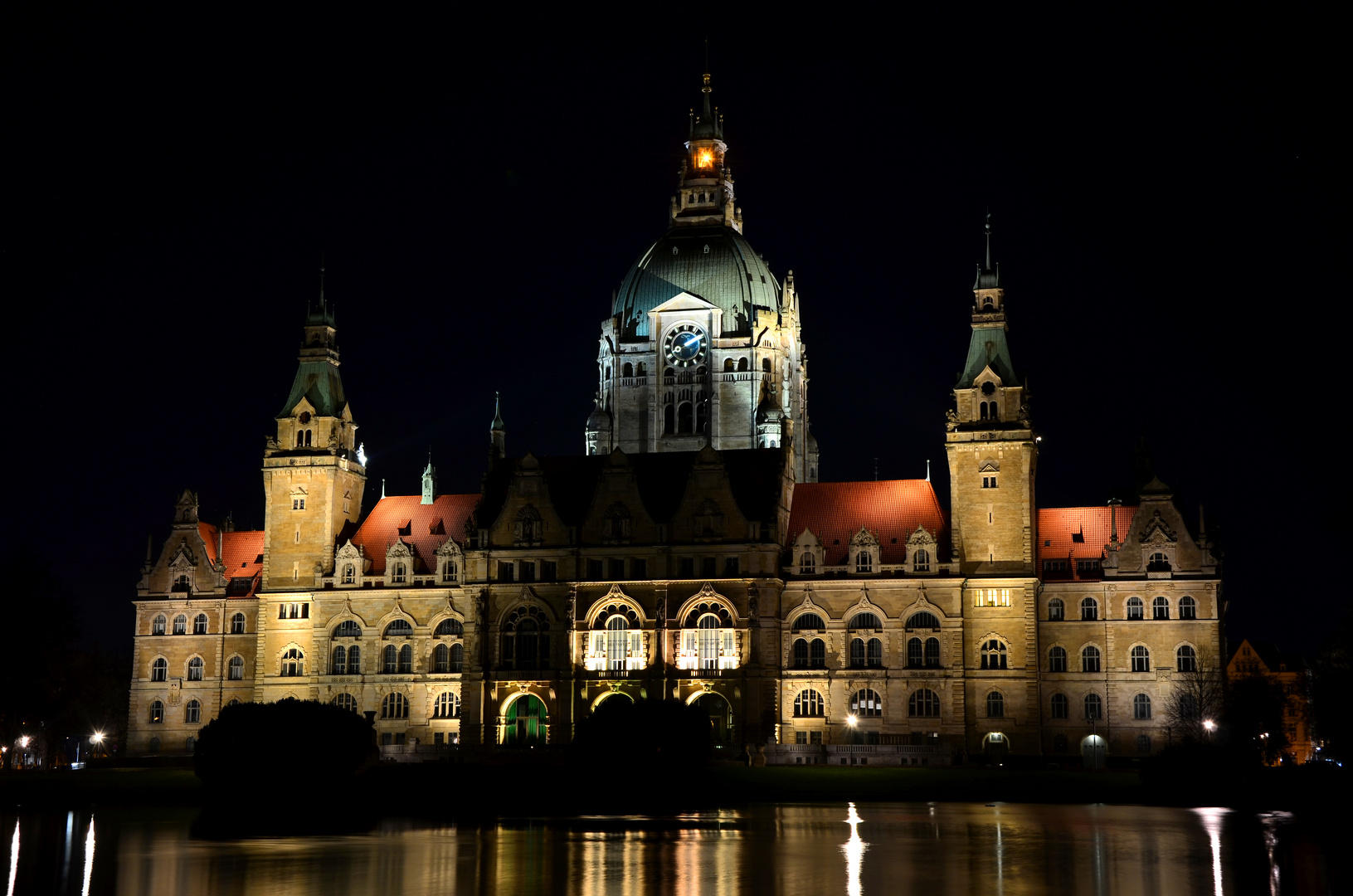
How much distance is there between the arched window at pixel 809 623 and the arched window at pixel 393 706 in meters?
25.6

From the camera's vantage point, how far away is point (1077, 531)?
10462 cm

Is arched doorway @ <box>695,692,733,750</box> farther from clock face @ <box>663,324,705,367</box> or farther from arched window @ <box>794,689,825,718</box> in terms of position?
clock face @ <box>663,324,705,367</box>

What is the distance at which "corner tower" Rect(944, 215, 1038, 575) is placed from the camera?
10062 centimetres

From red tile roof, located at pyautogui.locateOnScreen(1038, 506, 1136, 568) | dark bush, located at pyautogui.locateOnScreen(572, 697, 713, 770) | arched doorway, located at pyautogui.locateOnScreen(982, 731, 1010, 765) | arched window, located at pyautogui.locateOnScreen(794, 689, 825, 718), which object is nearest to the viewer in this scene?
dark bush, located at pyautogui.locateOnScreen(572, 697, 713, 770)

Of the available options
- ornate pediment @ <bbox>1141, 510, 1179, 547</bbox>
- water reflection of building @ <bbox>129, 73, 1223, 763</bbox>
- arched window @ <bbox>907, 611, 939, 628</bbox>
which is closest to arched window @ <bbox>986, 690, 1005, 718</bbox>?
water reflection of building @ <bbox>129, 73, 1223, 763</bbox>

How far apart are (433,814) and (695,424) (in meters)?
70.6

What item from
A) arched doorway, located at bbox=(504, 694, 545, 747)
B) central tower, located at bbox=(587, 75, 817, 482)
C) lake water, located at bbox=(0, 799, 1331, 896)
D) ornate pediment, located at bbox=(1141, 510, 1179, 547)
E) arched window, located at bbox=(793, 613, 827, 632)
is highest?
central tower, located at bbox=(587, 75, 817, 482)

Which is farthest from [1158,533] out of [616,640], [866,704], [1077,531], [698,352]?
[698,352]

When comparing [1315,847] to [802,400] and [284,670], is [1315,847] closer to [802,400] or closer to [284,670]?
[284,670]

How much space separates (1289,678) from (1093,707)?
167ft

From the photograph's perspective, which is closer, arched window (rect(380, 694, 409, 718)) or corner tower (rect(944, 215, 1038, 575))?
corner tower (rect(944, 215, 1038, 575))

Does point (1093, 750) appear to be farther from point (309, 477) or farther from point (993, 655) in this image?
point (309, 477)

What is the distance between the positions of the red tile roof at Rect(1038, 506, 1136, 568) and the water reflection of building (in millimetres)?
153

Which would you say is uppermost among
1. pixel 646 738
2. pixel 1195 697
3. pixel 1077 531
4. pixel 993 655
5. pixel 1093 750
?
pixel 1077 531
